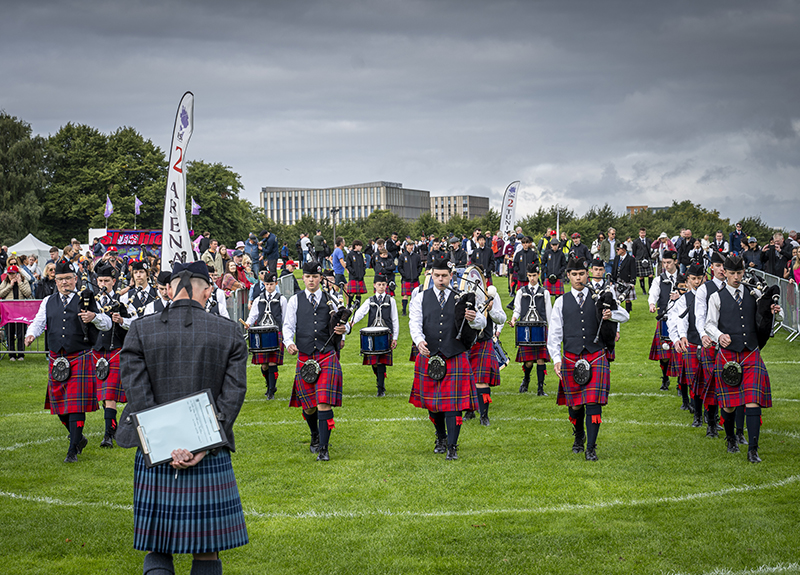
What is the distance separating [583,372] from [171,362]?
4.13 metres

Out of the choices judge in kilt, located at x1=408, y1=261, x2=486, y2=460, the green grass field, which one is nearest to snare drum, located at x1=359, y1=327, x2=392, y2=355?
the green grass field

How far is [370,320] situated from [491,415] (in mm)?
2317

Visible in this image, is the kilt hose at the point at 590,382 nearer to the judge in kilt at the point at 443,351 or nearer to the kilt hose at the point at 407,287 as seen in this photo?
the judge in kilt at the point at 443,351

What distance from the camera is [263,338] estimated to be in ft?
33.4

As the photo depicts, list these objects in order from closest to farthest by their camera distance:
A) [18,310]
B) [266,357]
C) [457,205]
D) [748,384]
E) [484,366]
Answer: [748,384] < [484,366] < [266,357] < [18,310] < [457,205]

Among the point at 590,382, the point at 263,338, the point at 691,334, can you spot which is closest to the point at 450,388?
the point at 590,382

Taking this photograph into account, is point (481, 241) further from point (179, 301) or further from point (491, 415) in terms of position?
point (179, 301)

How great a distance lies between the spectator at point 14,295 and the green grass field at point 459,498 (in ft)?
17.8

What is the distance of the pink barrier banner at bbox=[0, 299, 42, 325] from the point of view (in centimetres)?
1380

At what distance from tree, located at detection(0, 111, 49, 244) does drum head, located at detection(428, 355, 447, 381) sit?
43.2 metres

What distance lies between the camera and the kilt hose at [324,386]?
709cm

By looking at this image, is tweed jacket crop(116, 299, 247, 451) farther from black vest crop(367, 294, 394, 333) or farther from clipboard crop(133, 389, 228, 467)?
black vest crop(367, 294, 394, 333)

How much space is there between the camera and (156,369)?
362 centimetres

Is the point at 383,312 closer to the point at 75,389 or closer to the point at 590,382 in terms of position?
the point at 590,382
